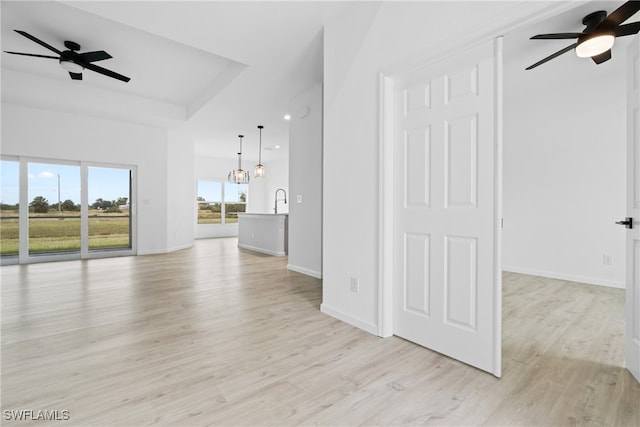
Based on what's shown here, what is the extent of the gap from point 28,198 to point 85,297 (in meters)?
3.59

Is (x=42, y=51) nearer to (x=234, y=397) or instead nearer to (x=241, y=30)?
(x=241, y=30)

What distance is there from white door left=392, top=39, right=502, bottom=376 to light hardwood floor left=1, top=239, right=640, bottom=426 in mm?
275

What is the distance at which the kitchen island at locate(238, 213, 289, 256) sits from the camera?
637 cm

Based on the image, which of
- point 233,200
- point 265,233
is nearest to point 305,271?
point 265,233

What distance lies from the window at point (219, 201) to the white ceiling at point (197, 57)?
4.07m

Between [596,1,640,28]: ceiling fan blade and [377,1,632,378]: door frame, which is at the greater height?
[596,1,640,28]: ceiling fan blade

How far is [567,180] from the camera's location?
14.0 feet

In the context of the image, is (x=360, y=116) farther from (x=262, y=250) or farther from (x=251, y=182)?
(x=251, y=182)

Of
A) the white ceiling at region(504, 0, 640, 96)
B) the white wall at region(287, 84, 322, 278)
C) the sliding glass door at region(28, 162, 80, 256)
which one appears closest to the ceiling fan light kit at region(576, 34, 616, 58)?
the white ceiling at region(504, 0, 640, 96)

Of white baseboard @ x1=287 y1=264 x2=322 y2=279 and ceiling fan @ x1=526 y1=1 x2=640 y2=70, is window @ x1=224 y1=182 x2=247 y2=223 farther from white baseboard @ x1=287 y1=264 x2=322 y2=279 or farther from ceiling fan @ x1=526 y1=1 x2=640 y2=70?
ceiling fan @ x1=526 y1=1 x2=640 y2=70

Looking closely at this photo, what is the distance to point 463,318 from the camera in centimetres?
194

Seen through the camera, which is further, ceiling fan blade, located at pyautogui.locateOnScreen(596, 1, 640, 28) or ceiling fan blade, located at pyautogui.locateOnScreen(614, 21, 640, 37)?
ceiling fan blade, located at pyautogui.locateOnScreen(614, 21, 640, 37)

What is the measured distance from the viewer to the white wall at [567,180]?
3.90 m

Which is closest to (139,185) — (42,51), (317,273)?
(42,51)
